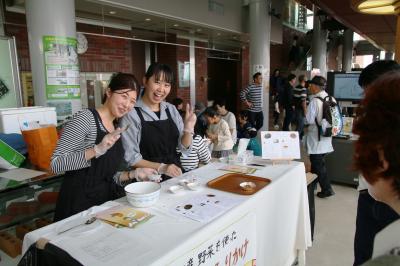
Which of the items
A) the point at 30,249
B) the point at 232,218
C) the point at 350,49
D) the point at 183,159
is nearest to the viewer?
the point at 30,249

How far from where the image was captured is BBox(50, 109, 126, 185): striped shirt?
1.54m

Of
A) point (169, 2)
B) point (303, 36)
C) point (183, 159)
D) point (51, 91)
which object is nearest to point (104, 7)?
point (169, 2)

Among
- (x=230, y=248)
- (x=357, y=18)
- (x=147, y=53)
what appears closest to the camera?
(x=230, y=248)

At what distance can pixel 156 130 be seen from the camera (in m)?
1.98

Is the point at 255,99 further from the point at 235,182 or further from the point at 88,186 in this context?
the point at 88,186

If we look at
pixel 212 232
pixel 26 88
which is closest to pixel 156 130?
pixel 212 232

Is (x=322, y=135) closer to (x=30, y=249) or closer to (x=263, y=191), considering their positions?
(x=263, y=191)

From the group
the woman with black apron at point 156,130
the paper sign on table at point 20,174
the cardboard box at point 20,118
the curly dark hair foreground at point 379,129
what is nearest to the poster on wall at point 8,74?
the cardboard box at point 20,118

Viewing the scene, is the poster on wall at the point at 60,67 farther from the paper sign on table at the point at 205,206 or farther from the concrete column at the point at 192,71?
the concrete column at the point at 192,71

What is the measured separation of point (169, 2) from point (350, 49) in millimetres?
12271

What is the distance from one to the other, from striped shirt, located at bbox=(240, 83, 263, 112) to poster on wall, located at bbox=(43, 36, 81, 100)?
3.93 m

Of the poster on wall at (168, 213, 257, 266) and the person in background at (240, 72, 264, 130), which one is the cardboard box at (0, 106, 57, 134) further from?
the person in background at (240, 72, 264, 130)

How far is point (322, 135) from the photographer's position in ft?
12.2

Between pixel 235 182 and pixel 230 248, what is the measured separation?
474 mm
